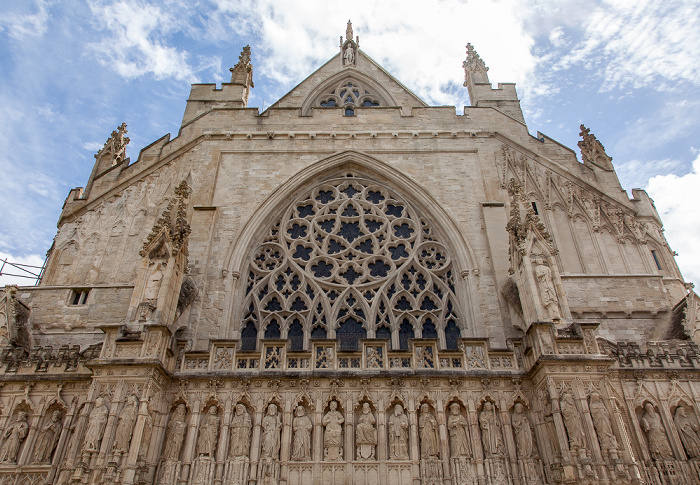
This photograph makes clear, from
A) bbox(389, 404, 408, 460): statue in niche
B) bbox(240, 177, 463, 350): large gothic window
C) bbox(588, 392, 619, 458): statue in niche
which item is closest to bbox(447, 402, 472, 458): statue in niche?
bbox(389, 404, 408, 460): statue in niche

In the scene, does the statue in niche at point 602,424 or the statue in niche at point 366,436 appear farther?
the statue in niche at point 366,436

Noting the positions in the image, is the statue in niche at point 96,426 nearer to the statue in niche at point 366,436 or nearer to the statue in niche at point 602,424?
the statue in niche at point 366,436

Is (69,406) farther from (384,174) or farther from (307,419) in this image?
(384,174)

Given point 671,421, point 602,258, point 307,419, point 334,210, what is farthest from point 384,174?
point 671,421

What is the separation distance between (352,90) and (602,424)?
541 inches

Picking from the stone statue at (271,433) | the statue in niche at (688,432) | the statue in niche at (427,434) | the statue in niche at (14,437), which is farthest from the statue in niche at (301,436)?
the statue in niche at (688,432)

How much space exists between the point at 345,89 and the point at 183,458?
13588 mm

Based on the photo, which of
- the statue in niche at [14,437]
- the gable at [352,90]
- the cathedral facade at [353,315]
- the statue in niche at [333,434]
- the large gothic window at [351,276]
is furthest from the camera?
the gable at [352,90]

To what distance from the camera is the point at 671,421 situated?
8.94 meters

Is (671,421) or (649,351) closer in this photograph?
(671,421)

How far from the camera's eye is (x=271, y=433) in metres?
8.84

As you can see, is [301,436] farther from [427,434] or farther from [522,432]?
[522,432]

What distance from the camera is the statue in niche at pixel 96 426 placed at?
8086 mm

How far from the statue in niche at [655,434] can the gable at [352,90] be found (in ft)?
37.7
